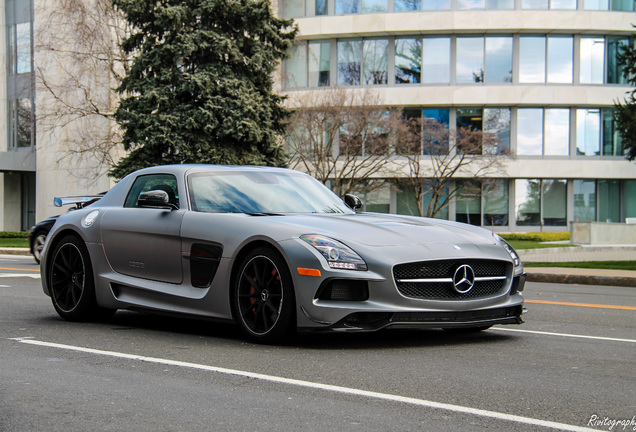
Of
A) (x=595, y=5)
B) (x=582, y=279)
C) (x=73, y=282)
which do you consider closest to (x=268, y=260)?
(x=73, y=282)

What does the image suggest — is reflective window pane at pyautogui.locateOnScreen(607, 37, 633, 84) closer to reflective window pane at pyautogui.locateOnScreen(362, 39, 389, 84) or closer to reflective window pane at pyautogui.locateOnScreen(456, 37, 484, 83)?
reflective window pane at pyautogui.locateOnScreen(456, 37, 484, 83)

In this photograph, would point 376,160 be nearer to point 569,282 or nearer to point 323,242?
point 569,282

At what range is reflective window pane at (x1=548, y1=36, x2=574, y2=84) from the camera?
44.8 metres

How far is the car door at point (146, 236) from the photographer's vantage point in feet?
24.5

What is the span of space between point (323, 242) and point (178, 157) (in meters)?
23.5

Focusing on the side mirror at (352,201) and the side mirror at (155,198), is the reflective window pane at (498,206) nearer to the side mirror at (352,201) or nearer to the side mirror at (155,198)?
the side mirror at (352,201)

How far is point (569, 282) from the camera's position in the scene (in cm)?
1642

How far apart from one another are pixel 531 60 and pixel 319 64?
11.3 metres

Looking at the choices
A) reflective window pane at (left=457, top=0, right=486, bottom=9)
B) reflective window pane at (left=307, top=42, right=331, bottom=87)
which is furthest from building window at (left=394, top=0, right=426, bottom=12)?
reflective window pane at (left=307, top=42, right=331, bottom=87)

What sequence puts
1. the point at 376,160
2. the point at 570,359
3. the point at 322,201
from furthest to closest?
the point at 376,160 → the point at 322,201 → the point at 570,359

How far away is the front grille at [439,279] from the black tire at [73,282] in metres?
3.32

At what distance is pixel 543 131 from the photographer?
148 feet

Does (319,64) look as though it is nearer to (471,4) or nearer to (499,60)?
(471,4)

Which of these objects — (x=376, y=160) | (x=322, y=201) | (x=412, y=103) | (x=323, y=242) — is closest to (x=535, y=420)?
(x=323, y=242)
